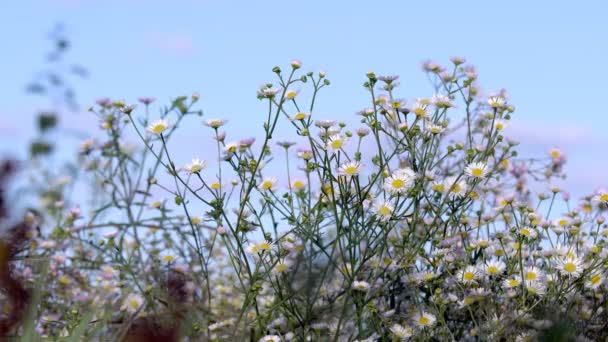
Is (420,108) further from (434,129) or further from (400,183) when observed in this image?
(400,183)

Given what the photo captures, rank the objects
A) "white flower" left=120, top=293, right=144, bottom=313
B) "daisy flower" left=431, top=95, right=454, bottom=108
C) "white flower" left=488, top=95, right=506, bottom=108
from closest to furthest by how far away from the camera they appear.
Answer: "daisy flower" left=431, top=95, right=454, bottom=108, "white flower" left=488, top=95, right=506, bottom=108, "white flower" left=120, top=293, right=144, bottom=313

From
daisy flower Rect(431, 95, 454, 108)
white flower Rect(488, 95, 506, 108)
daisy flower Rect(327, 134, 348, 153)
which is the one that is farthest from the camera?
white flower Rect(488, 95, 506, 108)

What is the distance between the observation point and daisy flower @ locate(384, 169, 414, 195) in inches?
115

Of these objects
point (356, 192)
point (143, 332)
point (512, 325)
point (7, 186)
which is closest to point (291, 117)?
point (356, 192)

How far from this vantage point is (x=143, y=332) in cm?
106

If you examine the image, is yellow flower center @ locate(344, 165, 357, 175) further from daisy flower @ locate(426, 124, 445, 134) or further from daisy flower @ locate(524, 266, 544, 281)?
daisy flower @ locate(524, 266, 544, 281)

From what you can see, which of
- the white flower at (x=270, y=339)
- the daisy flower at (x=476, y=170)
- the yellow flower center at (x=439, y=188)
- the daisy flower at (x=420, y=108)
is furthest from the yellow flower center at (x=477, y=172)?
the white flower at (x=270, y=339)

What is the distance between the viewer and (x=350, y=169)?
290 cm

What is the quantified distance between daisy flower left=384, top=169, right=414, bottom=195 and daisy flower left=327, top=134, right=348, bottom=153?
201 mm

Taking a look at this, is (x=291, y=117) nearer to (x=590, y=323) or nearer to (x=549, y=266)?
(x=549, y=266)

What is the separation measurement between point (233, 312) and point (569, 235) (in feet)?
5.27

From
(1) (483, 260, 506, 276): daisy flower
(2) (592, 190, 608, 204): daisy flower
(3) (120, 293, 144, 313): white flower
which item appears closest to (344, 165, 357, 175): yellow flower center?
(1) (483, 260, 506, 276): daisy flower

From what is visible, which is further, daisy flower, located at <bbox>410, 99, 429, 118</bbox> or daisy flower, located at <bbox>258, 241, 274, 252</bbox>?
daisy flower, located at <bbox>410, 99, 429, 118</bbox>

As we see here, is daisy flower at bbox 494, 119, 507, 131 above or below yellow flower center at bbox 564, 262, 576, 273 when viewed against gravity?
above
